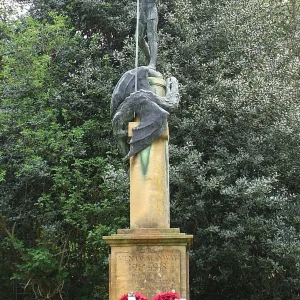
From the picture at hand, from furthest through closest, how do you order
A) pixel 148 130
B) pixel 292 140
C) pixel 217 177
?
pixel 292 140 → pixel 217 177 → pixel 148 130

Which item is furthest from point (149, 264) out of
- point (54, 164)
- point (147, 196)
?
point (54, 164)

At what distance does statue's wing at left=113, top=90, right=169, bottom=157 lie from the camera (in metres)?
7.18

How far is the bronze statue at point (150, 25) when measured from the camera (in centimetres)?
807

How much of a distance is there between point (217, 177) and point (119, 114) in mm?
3959

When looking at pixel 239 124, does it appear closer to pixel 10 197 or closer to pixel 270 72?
pixel 270 72

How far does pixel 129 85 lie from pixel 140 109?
1.69 ft

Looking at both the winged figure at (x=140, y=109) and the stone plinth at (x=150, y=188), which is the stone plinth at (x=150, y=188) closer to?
the stone plinth at (x=150, y=188)

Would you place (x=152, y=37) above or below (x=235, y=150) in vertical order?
above

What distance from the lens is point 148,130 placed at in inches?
283

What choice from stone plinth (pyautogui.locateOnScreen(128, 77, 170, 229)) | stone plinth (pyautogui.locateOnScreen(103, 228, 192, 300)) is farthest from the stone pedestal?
stone plinth (pyautogui.locateOnScreen(128, 77, 170, 229))

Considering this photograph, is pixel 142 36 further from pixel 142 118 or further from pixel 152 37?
pixel 142 118

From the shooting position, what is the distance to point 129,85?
A: 7699 mm

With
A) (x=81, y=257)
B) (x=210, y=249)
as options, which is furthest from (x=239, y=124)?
(x=81, y=257)

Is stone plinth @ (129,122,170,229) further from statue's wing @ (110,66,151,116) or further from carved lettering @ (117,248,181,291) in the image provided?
statue's wing @ (110,66,151,116)
